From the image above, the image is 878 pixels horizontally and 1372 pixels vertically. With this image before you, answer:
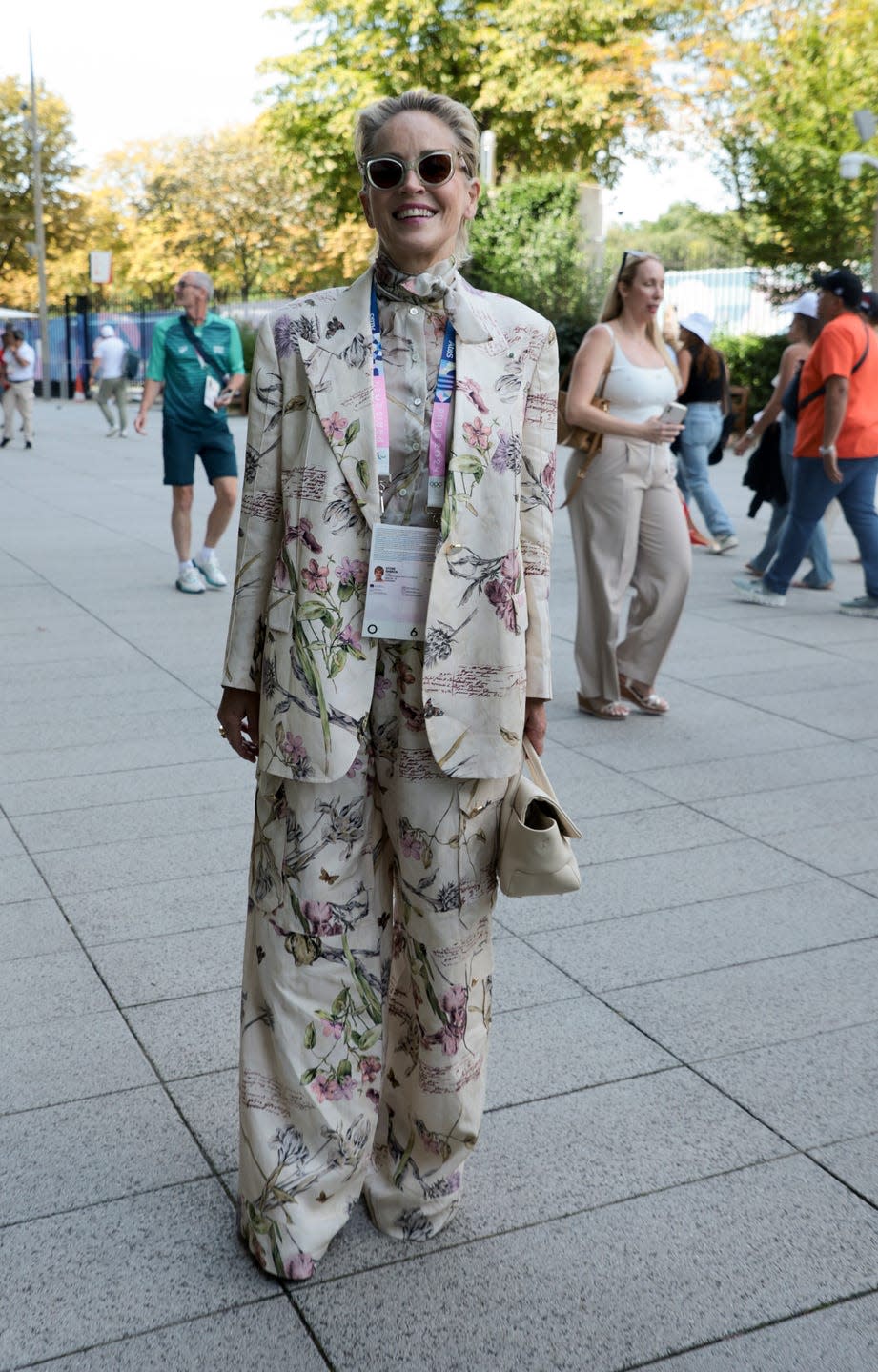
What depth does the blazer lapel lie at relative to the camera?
2.49 meters

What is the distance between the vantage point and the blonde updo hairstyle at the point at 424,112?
2.53 m

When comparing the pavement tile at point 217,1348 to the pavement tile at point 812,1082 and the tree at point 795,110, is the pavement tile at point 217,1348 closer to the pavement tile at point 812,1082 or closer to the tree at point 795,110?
the pavement tile at point 812,1082

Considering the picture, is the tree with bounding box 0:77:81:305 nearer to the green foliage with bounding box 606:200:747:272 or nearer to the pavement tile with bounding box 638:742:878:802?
the green foliage with bounding box 606:200:747:272

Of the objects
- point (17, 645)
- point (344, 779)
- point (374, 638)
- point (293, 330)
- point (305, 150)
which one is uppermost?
point (305, 150)

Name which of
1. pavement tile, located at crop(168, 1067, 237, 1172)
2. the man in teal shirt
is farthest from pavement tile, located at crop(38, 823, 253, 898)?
the man in teal shirt

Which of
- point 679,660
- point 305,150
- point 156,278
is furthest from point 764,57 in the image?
point 156,278

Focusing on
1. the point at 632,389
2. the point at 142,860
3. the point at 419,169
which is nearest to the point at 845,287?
the point at 632,389

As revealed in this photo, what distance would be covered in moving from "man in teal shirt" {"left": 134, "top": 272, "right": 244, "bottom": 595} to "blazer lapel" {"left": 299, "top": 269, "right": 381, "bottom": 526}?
21.9 feet

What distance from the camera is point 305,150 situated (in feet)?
120

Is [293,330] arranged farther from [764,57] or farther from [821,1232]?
[764,57]

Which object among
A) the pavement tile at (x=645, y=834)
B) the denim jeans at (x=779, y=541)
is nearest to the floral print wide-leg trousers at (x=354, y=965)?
the pavement tile at (x=645, y=834)

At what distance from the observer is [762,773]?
5.90 meters

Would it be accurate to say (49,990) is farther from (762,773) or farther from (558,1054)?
(762,773)

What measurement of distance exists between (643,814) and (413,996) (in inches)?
105
